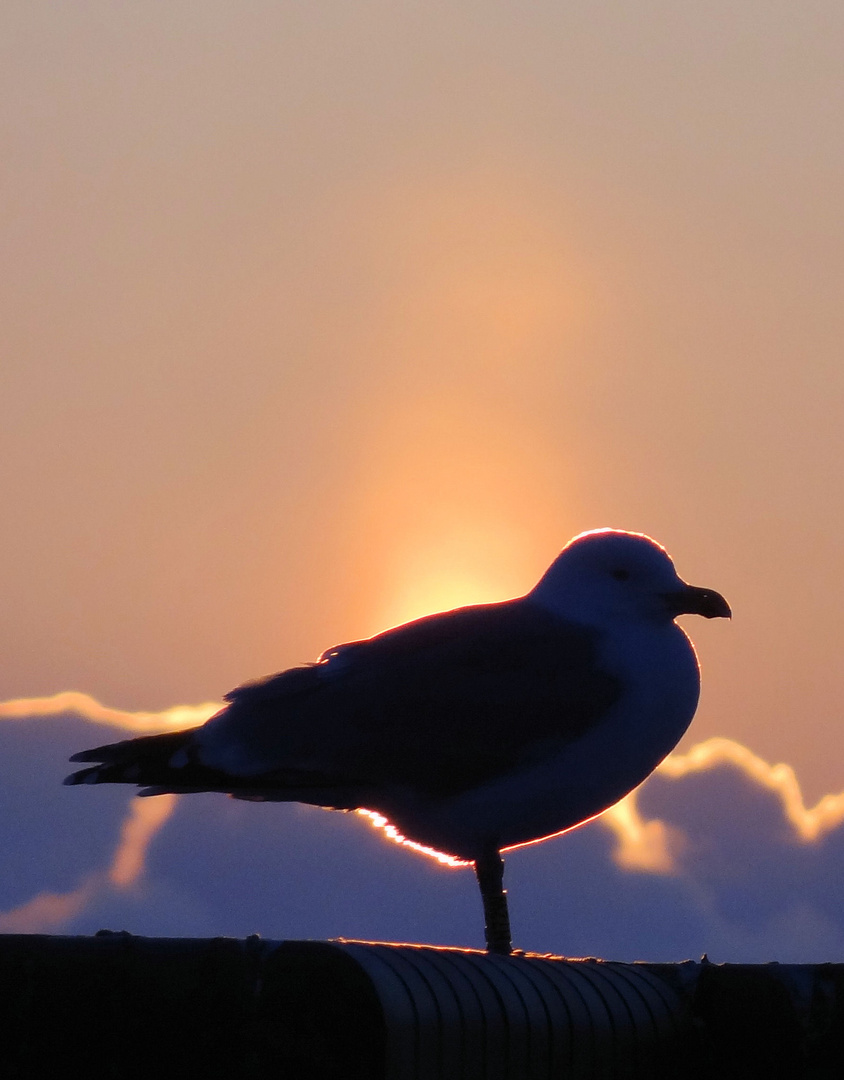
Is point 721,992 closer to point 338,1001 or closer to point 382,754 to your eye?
point 338,1001

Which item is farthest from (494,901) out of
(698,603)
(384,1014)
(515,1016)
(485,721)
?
(384,1014)

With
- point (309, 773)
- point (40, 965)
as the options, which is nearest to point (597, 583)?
point (309, 773)

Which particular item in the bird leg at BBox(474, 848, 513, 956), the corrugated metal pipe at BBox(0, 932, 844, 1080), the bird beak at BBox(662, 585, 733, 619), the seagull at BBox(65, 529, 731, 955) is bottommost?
the corrugated metal pipe at BBox(0, 932, 844, 1080)

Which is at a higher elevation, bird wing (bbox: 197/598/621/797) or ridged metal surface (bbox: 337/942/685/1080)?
bird wing (bbox: 197/598/621/797)

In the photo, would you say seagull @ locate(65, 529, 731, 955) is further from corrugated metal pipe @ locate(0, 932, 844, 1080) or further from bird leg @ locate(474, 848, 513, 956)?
corrugated metal pipe @ locate(0, 932, 844, 1080)

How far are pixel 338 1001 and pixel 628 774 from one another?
412cm

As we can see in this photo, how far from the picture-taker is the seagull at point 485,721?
971cm

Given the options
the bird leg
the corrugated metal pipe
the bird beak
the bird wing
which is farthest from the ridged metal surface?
the bird beak

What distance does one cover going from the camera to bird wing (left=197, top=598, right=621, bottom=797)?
32.2 feet

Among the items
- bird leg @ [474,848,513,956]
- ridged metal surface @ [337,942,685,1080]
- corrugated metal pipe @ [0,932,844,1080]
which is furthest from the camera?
bird leg @ [474,848,513,956]

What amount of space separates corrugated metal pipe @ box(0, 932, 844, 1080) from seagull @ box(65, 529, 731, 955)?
7.62 ft

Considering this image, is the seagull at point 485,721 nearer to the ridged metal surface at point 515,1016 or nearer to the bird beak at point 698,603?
the bird beak at point 698,603

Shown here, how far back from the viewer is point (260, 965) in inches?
227

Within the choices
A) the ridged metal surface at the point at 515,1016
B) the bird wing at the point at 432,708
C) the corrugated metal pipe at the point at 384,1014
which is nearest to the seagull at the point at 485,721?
the bird wing at the point at 432,708
